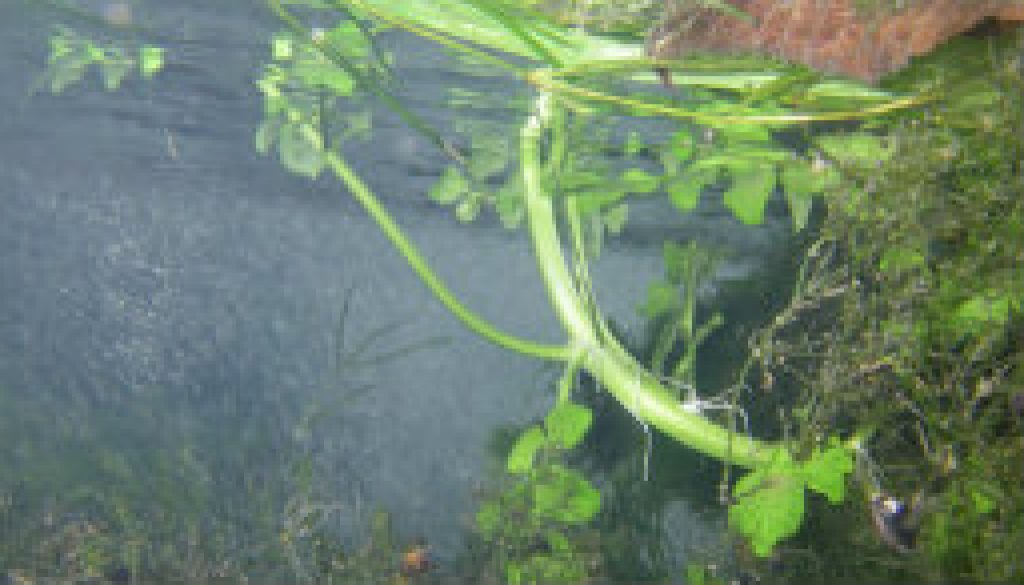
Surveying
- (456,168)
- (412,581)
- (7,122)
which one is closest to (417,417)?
(412,581)

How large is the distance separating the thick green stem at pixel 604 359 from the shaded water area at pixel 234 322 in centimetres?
51

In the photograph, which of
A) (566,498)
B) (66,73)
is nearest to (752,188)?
(566,498)

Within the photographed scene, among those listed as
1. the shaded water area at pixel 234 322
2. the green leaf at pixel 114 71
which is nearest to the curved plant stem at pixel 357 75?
the shaded water area at pixel 234 322

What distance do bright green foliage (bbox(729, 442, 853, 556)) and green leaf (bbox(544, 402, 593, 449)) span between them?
3.65 ft

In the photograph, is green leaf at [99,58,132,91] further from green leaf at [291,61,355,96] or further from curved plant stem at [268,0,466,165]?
curved plant stem at [268,0,466,165]

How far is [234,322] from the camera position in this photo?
236 inches

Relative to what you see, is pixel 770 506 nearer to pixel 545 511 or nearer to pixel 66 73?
pixel 545 511

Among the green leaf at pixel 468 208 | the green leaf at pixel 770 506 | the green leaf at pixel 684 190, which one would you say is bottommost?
the green leaf at pixel 770 506

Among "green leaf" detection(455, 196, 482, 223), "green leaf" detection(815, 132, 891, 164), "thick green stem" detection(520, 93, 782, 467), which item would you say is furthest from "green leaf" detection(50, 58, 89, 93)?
"green leaf" detection(815, 132, 891, 164)

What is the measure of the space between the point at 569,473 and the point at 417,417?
169 cm

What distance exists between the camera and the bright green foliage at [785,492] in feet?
7.80

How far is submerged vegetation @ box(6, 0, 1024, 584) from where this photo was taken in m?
2.18

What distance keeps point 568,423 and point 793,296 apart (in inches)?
51.7

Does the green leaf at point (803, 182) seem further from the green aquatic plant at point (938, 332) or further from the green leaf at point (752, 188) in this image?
the green aquatic plant at point (938, 332)
